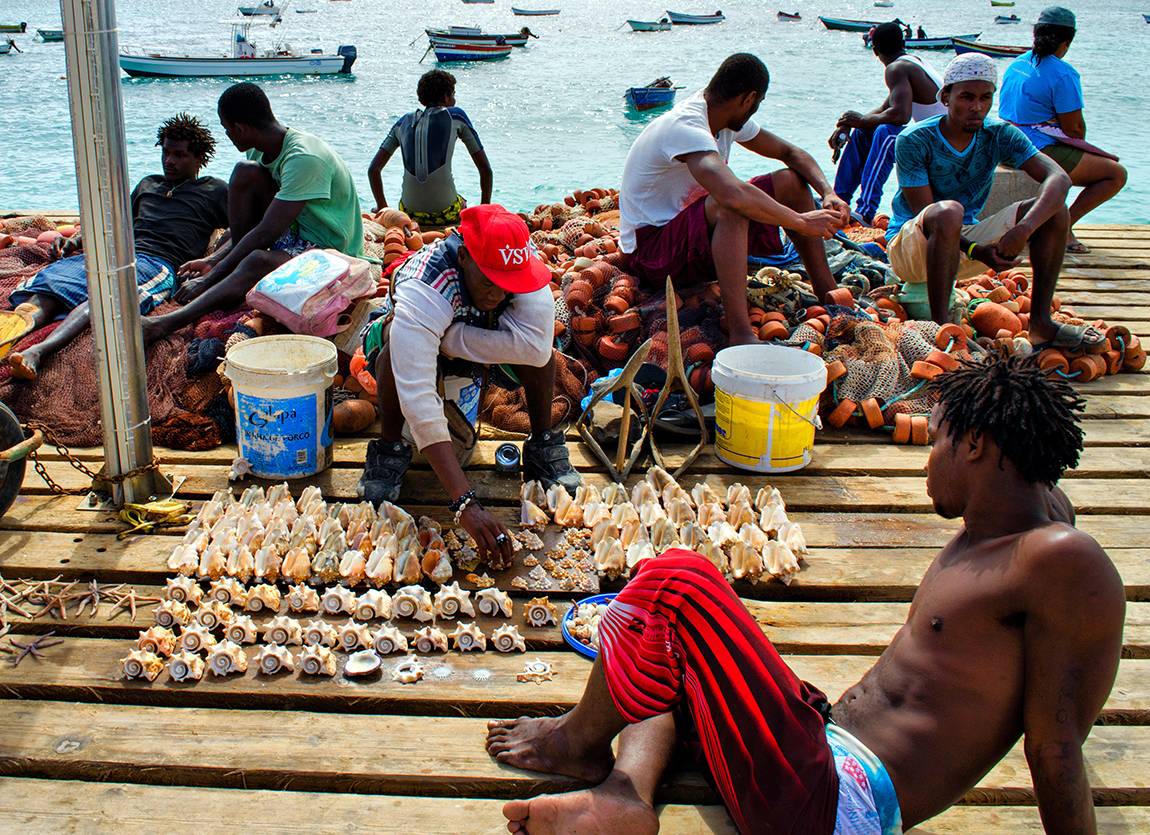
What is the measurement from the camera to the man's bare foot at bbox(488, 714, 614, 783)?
2.04m

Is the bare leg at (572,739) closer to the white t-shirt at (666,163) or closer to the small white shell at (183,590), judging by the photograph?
the small white shell at (183,590)

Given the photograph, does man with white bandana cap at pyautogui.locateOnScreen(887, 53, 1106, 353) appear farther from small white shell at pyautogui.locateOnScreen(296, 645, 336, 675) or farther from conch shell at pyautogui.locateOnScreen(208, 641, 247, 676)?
conch shell at pyautogui.locateOnScreen(208, 641, 247, 676)

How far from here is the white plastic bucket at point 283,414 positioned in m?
3.33

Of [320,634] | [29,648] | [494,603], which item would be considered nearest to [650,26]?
[494,603]

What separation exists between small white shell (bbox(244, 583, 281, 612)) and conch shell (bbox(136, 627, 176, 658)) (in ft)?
0.79

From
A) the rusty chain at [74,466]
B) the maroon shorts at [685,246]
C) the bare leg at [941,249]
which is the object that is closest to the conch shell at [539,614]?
the rusty chain at [74,466]

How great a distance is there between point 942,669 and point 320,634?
56.7 inches

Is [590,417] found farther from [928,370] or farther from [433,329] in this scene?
[928,370]

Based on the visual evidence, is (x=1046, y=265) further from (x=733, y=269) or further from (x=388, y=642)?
(x=388, y=642)

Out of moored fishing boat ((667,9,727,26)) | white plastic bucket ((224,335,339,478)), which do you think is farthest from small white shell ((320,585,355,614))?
moored fishing boat ((667,9,727,26))

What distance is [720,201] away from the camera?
4016 millimetres

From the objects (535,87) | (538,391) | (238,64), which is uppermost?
(538,391)

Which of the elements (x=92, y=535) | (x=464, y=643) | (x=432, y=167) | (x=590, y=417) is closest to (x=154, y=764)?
(x=464, y=643)

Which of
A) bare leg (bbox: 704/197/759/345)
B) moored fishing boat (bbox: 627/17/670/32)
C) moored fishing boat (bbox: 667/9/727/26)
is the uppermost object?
moored fishing boat (bbox: 667/9/727/26)
